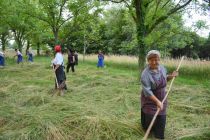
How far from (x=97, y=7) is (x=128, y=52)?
1951 cm

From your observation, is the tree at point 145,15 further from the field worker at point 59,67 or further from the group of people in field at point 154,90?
the group of people in field at point 154,90

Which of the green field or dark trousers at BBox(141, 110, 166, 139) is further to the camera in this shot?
the green field

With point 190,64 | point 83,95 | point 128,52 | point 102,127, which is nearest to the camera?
point 102,127

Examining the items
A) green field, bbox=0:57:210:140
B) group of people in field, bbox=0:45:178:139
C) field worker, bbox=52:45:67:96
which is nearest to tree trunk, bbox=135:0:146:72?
green field, bbox=0:57:210:140

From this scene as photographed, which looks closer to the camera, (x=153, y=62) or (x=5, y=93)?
(x=153, y=62)

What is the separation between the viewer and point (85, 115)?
7406mm

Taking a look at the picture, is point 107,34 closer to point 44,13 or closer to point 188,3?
point 44,13

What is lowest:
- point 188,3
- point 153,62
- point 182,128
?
point 182,128

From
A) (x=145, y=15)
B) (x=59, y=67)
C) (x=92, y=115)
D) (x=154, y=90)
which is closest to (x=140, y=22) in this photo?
(x=145, y=15)

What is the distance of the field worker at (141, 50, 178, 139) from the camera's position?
5.57 meters

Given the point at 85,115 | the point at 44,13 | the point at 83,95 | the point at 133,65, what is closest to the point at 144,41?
the point at 83,95

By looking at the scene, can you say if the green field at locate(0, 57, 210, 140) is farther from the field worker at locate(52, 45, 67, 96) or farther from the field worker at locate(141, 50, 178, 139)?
the field worker at locate(141, 50, 178, 139)

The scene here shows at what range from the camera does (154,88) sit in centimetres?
572

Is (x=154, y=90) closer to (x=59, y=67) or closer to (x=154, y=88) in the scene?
(x=154, y=88)
